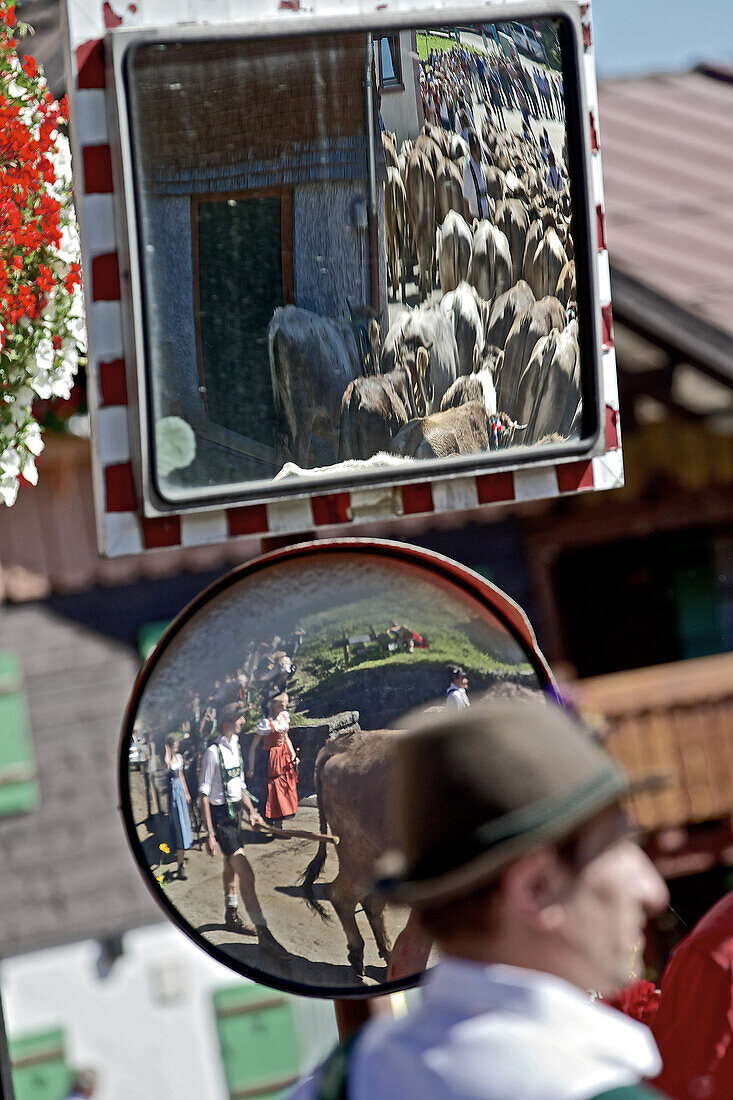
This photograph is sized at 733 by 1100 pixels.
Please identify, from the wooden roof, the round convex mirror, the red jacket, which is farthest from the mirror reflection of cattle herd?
the wooden roof

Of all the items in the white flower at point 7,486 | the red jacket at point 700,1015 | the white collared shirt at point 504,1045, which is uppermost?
the white flower at point 7,486

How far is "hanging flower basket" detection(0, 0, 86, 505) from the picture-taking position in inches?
72.4

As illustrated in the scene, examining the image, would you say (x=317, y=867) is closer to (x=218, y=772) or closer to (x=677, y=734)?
(x=218, y=772)

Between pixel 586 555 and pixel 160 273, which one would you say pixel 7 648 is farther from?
pixel 160 273

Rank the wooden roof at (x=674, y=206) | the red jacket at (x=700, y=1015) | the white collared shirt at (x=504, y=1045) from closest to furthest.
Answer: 1. the white collared shirt at (x=504, y=1045)
2. the red jacket at (x=700, y=1015)
3. the wooden roof at (x=674, y=206)

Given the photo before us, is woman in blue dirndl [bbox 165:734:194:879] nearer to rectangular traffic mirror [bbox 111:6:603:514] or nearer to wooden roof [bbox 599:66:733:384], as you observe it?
rectangular traffic mirror [bbox 111:6:603:514]

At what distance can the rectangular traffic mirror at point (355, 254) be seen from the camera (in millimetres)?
1605

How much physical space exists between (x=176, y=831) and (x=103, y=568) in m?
6.26

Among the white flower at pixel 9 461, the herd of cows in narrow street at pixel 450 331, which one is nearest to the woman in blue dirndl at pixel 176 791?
the herd of cows in narrow street at pixel 450 331

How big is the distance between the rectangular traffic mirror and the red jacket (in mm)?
729

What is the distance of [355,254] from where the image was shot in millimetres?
1718

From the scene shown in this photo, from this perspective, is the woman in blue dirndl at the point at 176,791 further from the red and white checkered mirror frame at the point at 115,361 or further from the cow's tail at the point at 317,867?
the red and white checkered mirror frame at the point at 115,361

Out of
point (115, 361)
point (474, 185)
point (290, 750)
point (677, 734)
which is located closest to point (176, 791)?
point (290, 750)

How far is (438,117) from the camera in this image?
1.75 metres
